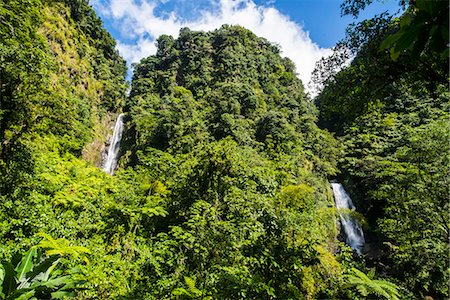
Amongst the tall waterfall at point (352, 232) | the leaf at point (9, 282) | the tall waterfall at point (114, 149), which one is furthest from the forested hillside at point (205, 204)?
the tall waterfall at point (114, 149)

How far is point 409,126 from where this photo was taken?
1181 cm

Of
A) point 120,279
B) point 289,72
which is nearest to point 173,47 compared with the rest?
point 289,72

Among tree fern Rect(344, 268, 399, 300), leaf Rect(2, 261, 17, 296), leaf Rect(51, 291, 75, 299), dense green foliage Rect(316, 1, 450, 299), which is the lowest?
tree fern Rect(344, 268, 399, 300)

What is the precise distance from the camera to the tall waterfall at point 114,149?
28.5 meters

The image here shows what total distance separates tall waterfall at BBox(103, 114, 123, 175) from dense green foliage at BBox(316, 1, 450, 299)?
24.4 metres

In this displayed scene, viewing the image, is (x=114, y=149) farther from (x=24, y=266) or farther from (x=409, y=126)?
(x=24, y=266)

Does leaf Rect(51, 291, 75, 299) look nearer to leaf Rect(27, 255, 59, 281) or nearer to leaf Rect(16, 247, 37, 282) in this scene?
leaf Rect(27, 255, 59, 281)

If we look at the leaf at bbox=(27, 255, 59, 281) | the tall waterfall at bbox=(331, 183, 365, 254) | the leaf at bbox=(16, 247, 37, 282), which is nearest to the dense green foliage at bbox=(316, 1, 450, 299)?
the tall waterfall at bbox=(331, 183, 365, 254)

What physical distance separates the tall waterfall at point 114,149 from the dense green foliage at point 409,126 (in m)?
24.4

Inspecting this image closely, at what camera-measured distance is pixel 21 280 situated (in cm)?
296

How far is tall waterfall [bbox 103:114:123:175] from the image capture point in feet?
93.7

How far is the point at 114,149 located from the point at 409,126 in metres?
28.1

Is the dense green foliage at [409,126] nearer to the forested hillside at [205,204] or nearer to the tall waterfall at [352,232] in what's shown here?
the forested hillside at [205,204]

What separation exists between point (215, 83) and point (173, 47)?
16289mm
